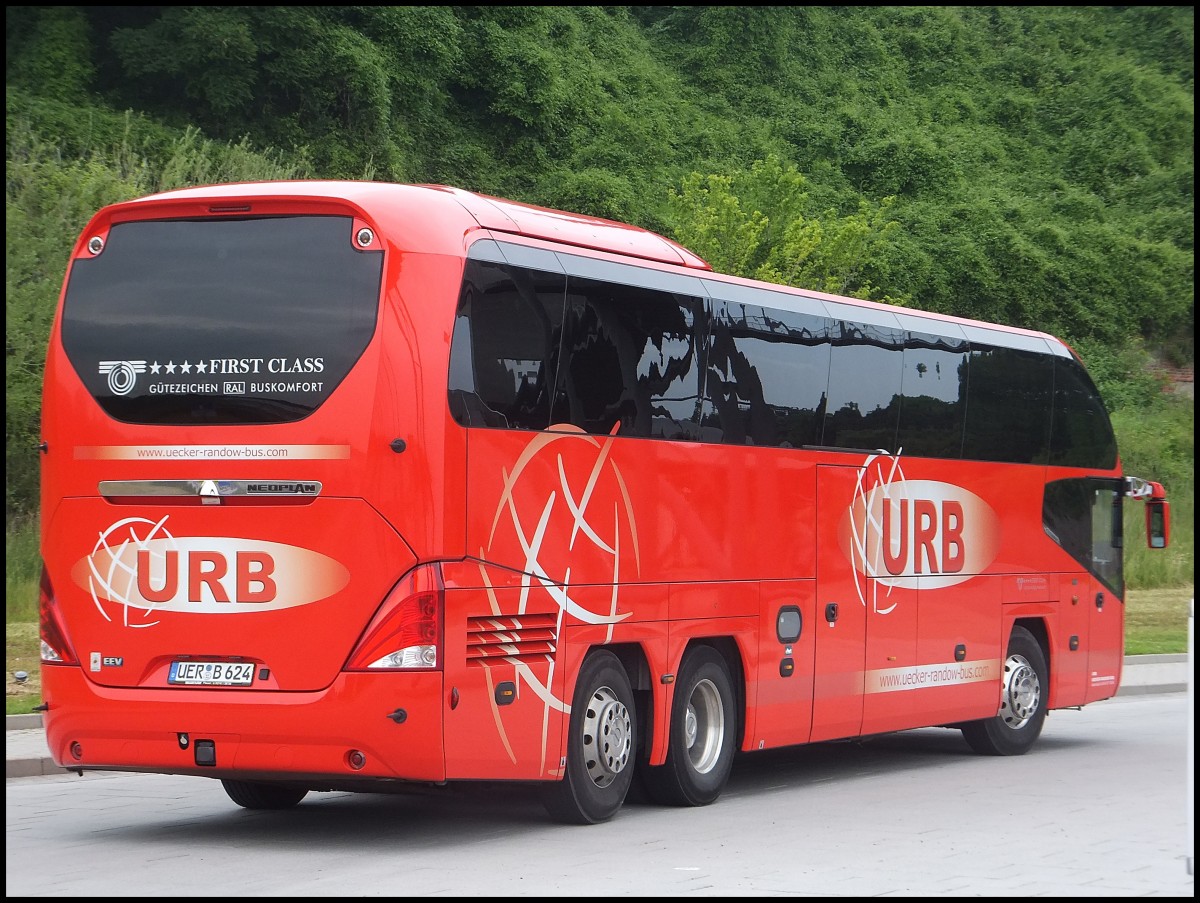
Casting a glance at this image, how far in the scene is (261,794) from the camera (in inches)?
481

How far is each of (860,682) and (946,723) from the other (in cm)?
164

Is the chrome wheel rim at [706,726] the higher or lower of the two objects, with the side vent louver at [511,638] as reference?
lower

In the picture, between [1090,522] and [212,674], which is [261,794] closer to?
[212,674]

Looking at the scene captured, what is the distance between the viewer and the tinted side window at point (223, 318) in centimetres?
1022

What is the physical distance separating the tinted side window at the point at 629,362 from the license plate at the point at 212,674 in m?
2.44

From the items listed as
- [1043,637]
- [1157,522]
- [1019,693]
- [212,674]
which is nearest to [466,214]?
[212,674]

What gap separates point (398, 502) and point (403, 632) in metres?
0.70

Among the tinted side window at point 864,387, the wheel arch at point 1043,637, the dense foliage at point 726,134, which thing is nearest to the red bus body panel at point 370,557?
the tinted side window at point 864,387

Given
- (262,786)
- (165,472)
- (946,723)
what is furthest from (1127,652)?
(165,472)

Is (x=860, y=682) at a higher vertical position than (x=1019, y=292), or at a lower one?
lower

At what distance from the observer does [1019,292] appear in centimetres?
6019

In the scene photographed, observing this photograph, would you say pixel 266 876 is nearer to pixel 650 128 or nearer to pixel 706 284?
pixel 706 284

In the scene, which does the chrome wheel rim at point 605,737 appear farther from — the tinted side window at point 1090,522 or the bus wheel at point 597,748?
the tinted side window at point 1090,522

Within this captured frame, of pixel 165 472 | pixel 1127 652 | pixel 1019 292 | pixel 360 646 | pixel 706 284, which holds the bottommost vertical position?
pixel 1127 652
